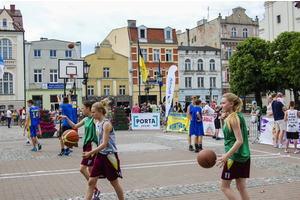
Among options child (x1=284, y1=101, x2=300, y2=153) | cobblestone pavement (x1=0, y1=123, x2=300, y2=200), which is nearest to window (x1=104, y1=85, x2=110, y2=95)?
cobblestone pavement (x1=0, y1=123, x2=300, y2=200)

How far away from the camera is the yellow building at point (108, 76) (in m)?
48.2

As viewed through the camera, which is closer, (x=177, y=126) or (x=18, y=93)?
(x=177, y=126)

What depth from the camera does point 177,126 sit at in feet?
65.7

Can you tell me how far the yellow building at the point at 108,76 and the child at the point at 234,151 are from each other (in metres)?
43.6

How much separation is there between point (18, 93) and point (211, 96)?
98.2 feet

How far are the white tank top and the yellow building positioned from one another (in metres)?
37.7

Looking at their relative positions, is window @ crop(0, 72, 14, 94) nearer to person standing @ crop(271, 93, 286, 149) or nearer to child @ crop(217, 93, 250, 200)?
person standing @ crop(271, 93, 286, 149)

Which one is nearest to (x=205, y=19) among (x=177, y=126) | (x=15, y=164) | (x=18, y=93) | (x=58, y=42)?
(x=58, y=42)

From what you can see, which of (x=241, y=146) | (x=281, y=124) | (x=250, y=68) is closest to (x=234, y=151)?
(x=241, y=146)

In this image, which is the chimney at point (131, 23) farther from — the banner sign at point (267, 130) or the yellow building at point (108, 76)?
the banner sign at point (267, 130)

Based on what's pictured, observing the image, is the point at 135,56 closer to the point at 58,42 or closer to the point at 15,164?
the point at 58,42

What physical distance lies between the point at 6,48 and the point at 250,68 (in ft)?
110

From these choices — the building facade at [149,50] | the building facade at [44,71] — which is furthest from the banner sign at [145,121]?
the building facade at [149,50]

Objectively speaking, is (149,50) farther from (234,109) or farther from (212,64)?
(234,109)
